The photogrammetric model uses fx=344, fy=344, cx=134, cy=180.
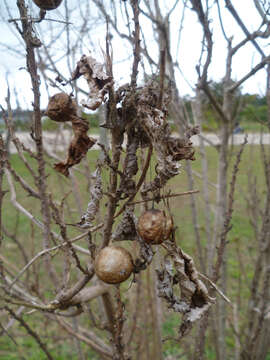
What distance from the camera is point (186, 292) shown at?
30.8 inches

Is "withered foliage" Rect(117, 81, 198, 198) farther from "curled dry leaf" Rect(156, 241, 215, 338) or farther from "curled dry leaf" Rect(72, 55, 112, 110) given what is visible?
"curled dry leaf" Rect(156, 241, 215, 338)

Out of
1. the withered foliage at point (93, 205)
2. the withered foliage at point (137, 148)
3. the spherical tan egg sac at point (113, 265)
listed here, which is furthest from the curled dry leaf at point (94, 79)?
the spherical tan egg sac at point (113, 265)

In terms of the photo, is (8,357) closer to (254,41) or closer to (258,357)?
(258,357)

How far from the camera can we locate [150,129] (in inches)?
26.8

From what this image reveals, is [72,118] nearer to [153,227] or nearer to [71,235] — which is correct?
[153,227]

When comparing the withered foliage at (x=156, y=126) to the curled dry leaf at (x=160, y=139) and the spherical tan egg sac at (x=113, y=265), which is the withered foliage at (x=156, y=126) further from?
the spherical tan egg sac at (x=113, y=265)

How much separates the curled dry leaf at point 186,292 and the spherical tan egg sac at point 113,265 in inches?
4.6

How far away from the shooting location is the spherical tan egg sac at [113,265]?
710 millimetres

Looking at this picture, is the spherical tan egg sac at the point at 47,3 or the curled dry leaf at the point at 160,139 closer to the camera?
the curled dry leaf at the point at 160,139

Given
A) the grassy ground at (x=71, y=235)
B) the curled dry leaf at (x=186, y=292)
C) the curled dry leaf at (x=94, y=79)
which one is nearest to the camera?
the curled dry leaf at (x=94, y=79)

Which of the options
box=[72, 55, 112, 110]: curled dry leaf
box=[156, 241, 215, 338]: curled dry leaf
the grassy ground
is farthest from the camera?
the grassy ground

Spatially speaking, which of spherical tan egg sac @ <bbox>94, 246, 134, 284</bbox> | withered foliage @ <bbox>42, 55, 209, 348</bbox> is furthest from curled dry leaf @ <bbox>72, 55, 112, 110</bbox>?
spherical tan egg sac @ <bbox>94, 246, 134, 284</bbox>

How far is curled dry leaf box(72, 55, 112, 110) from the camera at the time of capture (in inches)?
26.3

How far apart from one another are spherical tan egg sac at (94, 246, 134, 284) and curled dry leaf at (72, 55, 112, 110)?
0.30 meters
